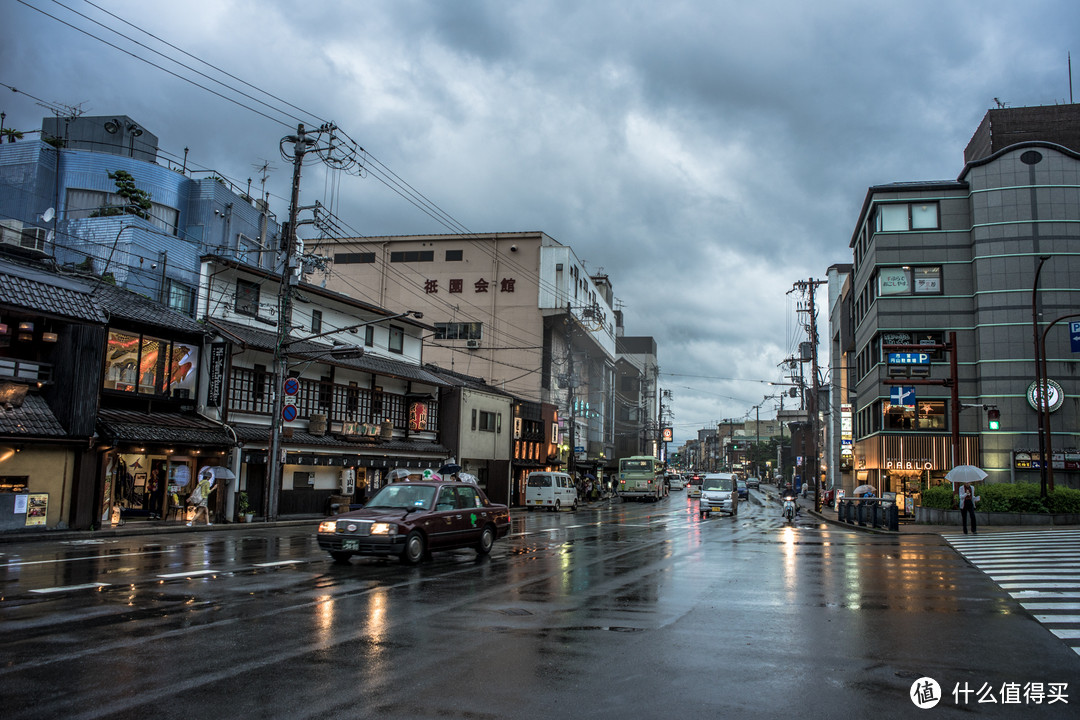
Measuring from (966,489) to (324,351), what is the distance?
2668 centimetres

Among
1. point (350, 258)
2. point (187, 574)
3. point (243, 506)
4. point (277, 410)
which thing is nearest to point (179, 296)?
point (277, 410)

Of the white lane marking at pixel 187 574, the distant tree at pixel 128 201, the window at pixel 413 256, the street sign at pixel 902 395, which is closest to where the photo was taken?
the white lane marking at pixel 187 574

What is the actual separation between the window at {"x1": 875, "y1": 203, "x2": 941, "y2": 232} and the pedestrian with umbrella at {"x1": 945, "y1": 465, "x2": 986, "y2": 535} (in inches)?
764

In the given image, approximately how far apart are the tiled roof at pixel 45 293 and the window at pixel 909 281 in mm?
40524

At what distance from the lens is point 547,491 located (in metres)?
47.1

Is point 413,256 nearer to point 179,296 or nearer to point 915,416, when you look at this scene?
point 179,296

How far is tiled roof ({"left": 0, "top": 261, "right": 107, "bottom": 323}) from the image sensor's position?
20.9 meters

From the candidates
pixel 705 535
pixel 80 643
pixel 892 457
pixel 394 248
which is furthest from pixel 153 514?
pixel 394 248

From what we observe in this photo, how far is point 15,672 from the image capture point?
640cm

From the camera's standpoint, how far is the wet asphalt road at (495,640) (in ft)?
19.5

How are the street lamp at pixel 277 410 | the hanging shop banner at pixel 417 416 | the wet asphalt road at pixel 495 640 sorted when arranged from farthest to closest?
the hanging shop banner at pixel 417 416 → the street lamp at pixel 277 410 → the wet asphalt road at pixel 495 640

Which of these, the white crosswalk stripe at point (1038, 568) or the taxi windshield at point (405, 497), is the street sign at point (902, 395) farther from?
the taxi windshield at point (405, 497)

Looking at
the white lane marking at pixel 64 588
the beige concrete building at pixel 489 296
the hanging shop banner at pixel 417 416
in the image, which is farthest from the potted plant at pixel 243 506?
the beige concrete building at pixel 489 296

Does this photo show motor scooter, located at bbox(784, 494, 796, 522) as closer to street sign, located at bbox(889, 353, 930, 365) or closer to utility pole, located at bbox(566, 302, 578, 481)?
street sign, located at bbox(889, 353, 930, 365)
